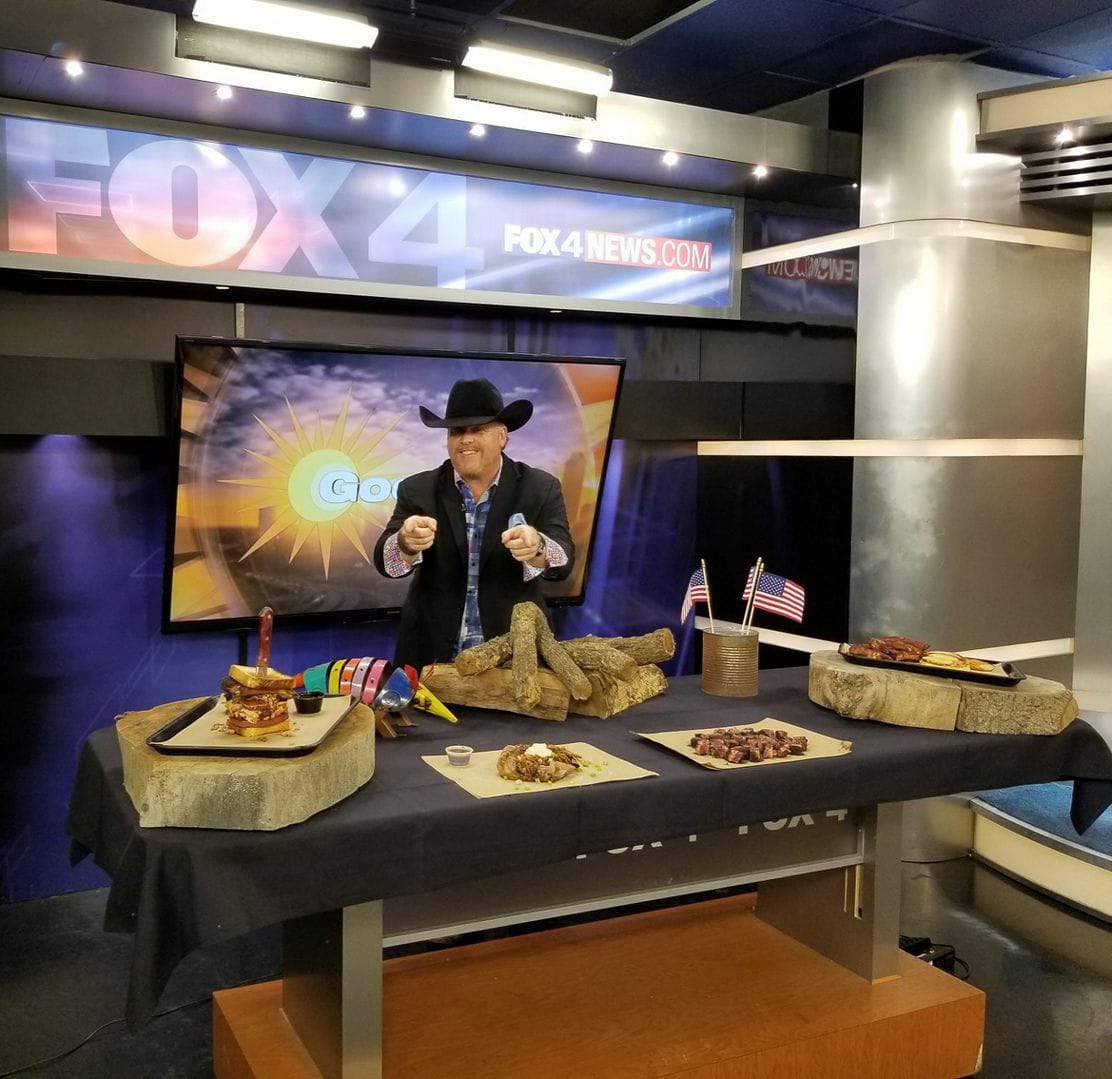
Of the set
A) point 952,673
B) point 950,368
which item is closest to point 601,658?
point 952,673

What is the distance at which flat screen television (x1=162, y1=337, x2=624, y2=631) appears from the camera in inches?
160

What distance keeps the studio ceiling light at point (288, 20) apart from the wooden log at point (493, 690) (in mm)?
2027

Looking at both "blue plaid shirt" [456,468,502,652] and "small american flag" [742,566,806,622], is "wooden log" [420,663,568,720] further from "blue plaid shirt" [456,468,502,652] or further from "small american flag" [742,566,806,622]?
"blue plaid shirt" [456,468,502,652]

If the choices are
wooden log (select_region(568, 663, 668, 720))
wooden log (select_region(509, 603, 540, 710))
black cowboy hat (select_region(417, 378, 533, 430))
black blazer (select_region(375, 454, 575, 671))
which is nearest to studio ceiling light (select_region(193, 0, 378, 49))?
black cowboy hat (select_region(417, 378, 533, 430))

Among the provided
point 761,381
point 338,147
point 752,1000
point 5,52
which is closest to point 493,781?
point 752,1000

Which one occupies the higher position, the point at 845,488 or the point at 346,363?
the point at 346,363

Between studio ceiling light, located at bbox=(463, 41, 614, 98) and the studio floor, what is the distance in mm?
2984

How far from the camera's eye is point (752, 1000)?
117 inches

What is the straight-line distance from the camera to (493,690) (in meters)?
2.85

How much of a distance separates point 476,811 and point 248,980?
6.17 feet

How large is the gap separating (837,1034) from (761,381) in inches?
122

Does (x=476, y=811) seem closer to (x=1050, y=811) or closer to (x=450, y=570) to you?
(x=450, y=570)

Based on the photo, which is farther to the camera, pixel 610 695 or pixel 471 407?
pixel 471 407

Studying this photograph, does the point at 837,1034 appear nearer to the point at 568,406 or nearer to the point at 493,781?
the point at 493,781
